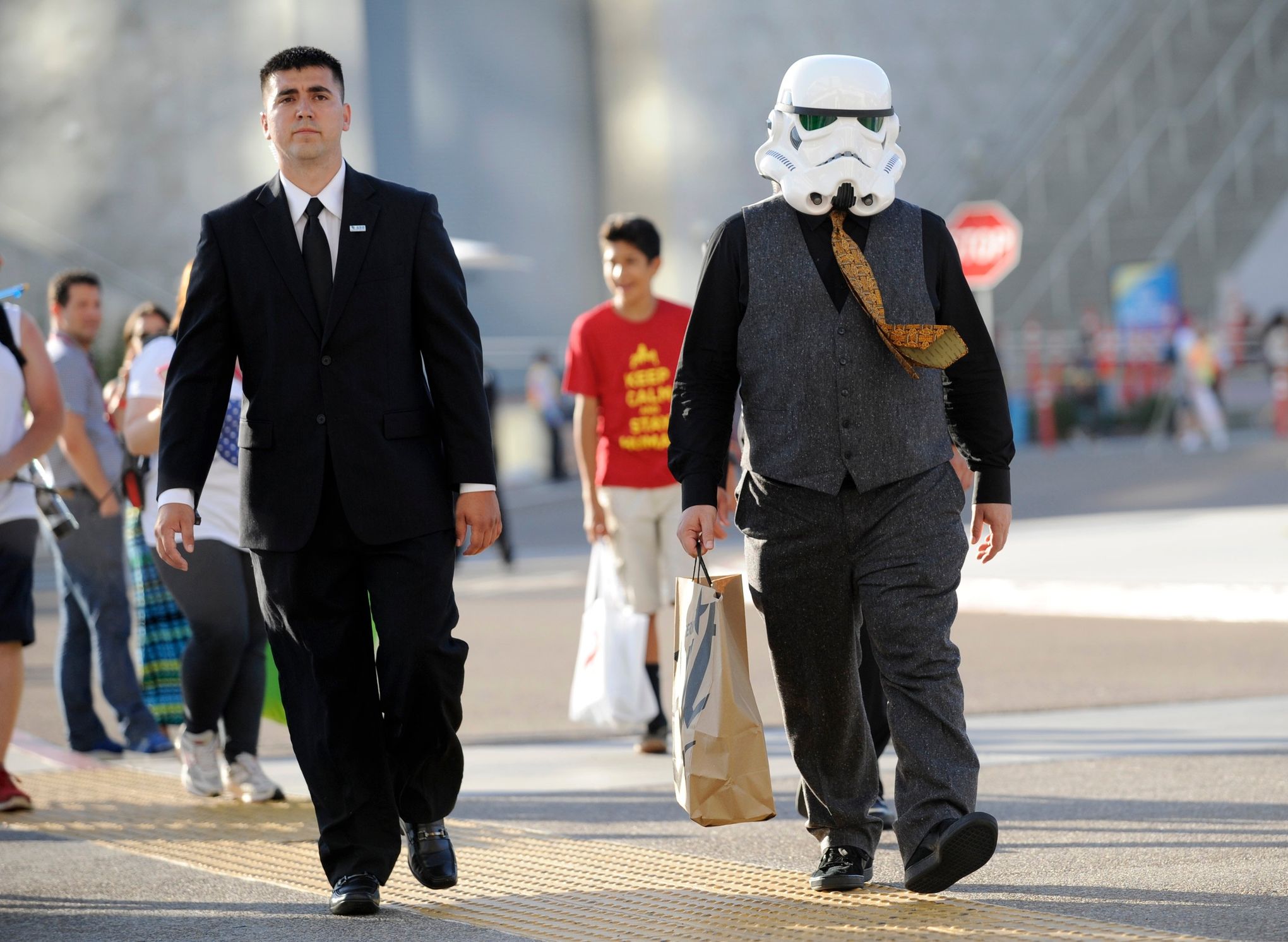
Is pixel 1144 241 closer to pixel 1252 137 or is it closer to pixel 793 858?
pixel 1252 137

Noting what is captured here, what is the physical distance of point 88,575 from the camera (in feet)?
26.9

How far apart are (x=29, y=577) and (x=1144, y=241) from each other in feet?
103

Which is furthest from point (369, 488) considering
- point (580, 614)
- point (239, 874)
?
point (580, 614)

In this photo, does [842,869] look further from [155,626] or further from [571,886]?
[155,626]

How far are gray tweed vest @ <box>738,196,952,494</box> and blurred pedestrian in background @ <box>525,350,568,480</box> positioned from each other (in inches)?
830

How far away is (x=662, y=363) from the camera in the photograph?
7516mm

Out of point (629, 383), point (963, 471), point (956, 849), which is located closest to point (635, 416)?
point (629, 383)

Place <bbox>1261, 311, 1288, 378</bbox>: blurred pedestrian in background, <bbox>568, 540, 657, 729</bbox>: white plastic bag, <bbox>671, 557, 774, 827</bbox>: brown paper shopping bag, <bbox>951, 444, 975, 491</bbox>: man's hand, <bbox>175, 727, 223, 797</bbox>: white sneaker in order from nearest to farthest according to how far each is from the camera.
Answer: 1. <bbox>671, 557, 774, 827</bbox>: brown paper shopping bag
2. <bbox>951, 444, 975, 491</bbox>: man's hand
3. <bbox>175, 727, 223, 797</bbox>: white sneaker
4. <bbox>568, 540, 657, 729</bbox>: white plastic bag
5. <bbox>1261, 311, 1288, 378</bbox>: blurred pedestrian in background

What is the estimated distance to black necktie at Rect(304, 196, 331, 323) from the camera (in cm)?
473

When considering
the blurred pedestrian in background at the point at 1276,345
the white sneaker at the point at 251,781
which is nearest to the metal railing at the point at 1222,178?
the blurred pedestrian in background at the point at 1276,345

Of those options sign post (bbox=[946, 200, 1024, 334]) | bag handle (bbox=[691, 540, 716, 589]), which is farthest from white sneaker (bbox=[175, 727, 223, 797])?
sign post (bbox=[946, 200, 1024, 334])

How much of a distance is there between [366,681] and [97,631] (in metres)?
3.81

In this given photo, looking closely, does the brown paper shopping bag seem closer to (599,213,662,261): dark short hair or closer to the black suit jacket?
the black suit jacket

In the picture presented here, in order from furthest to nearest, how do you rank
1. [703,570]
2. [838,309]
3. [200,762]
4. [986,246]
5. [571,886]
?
[986,246] < [200,762] < [571,886] < [703,570] < [838,309]
